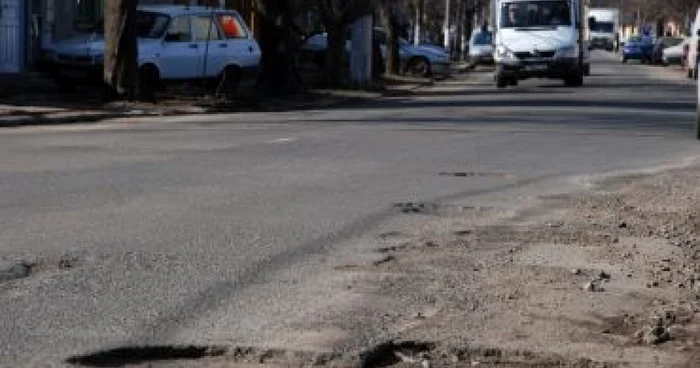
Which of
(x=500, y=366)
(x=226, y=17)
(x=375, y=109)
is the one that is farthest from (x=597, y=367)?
(x=226, y=17)

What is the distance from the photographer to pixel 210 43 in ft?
90.8

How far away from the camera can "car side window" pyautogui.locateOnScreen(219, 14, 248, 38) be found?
2828cm

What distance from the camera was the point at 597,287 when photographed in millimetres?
7820

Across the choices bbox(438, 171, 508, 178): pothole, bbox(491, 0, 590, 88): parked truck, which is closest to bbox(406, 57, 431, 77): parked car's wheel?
bbox(491, 0, 590, 88): parked truck

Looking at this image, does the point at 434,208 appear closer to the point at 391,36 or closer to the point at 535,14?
the point at 535,14

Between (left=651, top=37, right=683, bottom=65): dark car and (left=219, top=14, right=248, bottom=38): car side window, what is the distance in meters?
44.8

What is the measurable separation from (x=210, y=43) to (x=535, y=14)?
41.9ft

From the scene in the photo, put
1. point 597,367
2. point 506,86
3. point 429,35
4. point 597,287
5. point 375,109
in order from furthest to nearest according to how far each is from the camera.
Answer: point 429,35, point 506,86, point 375,109, point 597,287, point 597,367

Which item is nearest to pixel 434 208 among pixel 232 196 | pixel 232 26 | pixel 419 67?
pixel 232 196

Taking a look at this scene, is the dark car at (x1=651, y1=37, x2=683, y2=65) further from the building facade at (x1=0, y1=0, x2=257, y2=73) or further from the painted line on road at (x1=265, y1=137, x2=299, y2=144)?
the painted line on road at (x1=265, y1=137, x2=299, y2=144)

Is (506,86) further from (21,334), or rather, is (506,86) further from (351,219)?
(21,334)

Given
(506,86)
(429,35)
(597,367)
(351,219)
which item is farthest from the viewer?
(429,35)

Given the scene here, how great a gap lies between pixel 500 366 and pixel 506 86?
1344 inches

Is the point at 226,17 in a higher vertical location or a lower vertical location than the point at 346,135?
higher
